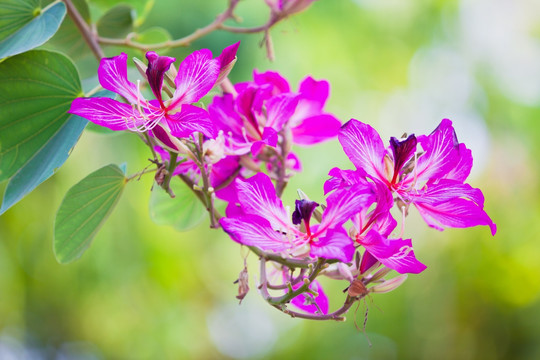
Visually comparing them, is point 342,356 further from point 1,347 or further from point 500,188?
point 1,347

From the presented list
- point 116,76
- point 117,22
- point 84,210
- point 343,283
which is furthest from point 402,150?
point 343,283

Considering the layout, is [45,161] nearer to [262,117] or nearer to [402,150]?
[262,117]

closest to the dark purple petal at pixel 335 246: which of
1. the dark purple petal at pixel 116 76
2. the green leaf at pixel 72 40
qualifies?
the dark purple petal at pixel 116 76

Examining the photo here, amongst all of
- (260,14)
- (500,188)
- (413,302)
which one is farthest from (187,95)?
(413,302)

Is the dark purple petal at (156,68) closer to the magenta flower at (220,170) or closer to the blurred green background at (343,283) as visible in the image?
the magenta flower at (220,170)

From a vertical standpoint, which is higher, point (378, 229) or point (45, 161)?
point (378, 229)
